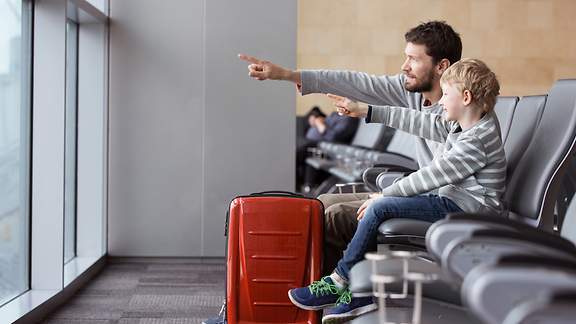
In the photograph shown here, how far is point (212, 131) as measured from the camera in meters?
5.59

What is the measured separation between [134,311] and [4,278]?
0.59 m

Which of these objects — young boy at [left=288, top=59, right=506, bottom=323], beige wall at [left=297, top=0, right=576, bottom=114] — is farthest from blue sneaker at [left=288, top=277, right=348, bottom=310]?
beige wall at [left=297, top=0, right=576, bottom=114]

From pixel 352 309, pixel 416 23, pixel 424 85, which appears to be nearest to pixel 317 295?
pixel 352 309

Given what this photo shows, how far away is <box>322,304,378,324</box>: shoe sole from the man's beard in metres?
0.93

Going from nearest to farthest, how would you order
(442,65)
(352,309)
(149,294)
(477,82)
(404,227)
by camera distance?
(404,227) < (477,82) < (352,309) < (442,65) < (149,294)

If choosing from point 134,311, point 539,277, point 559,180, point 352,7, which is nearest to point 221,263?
point 134,311

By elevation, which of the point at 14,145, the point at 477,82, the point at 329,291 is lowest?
the point at 329,291

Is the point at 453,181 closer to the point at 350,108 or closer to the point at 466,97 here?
the point at 466,97

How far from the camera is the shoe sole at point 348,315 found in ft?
11.1

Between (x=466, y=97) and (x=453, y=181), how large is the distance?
317 millimetres

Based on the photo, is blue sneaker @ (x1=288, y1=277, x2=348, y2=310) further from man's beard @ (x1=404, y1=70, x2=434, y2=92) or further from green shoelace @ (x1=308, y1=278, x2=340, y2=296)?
man's beard @ (x1=404, y1=70, x2=434, y2=92)

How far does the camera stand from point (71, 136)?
17.3 ft

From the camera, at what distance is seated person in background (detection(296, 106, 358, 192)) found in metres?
9.64

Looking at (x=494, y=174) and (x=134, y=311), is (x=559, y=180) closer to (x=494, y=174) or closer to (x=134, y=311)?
(x=494, y=174)
